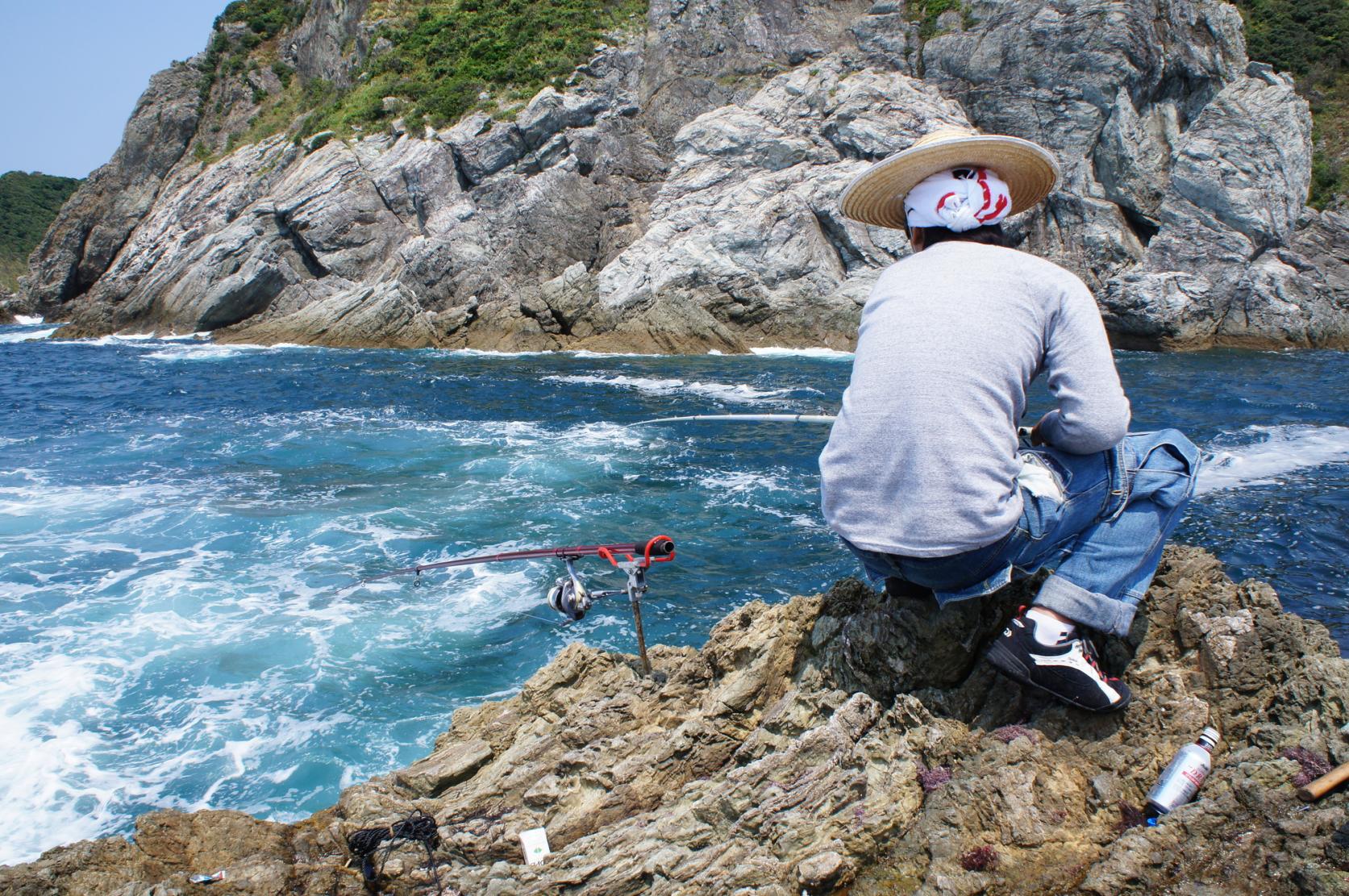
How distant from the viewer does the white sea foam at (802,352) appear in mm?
25922

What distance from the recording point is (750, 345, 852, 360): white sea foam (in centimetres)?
2592

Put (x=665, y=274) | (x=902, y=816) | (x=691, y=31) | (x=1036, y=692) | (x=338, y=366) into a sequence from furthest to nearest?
(x=691, y=31), (x=665, y=274), (x=338, y=366), (x=1036, y=692), (x=902, y=816)

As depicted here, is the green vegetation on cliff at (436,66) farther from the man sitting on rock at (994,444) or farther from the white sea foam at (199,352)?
the man sitting on rock at (994,444)

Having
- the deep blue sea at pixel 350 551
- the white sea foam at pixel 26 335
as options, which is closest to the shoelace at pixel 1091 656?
the deep blue sea at pixel 350 551

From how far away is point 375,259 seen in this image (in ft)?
110

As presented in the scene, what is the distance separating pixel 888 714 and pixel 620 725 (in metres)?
1.24

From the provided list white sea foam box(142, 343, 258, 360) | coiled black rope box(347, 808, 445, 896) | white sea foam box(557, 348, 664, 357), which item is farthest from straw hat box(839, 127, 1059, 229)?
white sea foam box(142, 343, 258, 360)

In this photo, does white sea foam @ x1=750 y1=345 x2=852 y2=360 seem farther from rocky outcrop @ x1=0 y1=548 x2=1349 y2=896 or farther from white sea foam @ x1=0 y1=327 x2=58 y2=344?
white sea foam @ x1=0 y1=327 x2=58 y2=344

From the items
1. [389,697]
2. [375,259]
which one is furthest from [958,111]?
[389,697]

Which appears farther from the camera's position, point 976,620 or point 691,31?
point 691,31

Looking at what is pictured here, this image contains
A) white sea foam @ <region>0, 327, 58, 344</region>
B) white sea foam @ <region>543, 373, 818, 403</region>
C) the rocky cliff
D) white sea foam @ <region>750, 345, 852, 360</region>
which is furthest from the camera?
white sea foam @ <region>0, 327, 58, 344</region>

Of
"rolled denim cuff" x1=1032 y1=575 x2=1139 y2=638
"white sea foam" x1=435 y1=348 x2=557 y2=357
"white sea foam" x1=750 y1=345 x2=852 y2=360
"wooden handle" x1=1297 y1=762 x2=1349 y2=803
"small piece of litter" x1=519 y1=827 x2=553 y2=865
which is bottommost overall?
"white sea foam" x1=750 y1=345 x2=852 y2=360

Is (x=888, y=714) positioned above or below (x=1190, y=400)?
above

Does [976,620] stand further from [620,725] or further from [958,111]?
[958,111]
